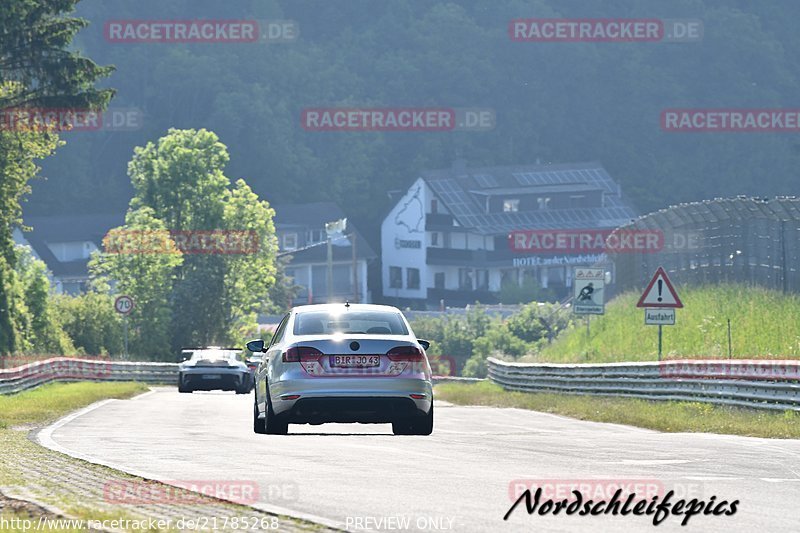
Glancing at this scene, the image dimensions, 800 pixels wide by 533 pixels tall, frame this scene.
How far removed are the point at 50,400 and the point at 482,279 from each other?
92687 mm

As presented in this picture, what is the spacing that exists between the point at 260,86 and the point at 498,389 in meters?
99.8

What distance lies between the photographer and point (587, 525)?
11.1 meters

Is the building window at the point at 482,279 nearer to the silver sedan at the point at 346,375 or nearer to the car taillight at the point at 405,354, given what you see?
the silver sedan at the point at 346,375

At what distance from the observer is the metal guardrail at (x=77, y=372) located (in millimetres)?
36781

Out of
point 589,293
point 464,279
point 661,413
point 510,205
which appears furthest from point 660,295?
point 510,205

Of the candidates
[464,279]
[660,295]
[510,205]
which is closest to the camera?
[660,295]

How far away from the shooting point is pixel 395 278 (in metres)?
127

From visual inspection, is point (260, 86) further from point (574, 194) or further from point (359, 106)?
point (574, 194)

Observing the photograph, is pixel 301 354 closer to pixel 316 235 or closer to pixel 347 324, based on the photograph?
pixel 347 324

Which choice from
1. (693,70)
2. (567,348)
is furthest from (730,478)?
(693,70)

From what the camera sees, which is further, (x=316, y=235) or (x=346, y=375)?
(x=316, y=235)

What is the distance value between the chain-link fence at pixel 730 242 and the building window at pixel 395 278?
8025 cm

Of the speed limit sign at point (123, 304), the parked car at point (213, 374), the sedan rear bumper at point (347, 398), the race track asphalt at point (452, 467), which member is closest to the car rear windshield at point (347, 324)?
the sedan rear bumper at point (347, 398)

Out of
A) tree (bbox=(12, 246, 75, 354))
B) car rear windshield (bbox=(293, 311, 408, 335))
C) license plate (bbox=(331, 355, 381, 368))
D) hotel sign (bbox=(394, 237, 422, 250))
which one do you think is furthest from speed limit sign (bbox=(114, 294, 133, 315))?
hotel sign (bbox=(394, 237, 422, 250))
